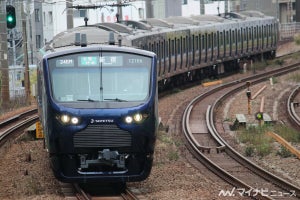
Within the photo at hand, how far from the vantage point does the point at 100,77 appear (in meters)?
12.5

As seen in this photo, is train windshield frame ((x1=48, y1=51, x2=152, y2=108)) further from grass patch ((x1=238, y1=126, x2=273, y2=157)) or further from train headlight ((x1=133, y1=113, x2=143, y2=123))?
grass patch ((x1=238, y1=126, x2=273, y2=157))

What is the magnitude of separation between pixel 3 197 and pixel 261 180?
4633 mm

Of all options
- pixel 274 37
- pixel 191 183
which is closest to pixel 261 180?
pixel 191 183

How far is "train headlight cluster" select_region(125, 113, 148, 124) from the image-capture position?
1201 cm

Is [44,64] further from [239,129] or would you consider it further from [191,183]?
[239,129]

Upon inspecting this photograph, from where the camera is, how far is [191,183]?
13.4 m

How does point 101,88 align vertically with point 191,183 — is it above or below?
above

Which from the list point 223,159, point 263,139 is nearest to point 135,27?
point 263,139

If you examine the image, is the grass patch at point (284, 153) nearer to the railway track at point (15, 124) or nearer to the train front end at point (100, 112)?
the train front end at point (100, 112)

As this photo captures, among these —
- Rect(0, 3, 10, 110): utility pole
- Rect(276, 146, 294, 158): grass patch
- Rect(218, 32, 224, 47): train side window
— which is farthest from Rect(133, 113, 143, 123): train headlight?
Rect(218, 32, 224, 47): train side window

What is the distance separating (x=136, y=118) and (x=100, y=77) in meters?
0.96

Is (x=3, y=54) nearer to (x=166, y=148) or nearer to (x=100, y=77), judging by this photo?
(x=166, y=148)

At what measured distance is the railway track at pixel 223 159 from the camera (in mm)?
12695

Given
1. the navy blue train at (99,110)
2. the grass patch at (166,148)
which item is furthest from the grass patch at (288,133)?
the navy blue train at (99,110)
